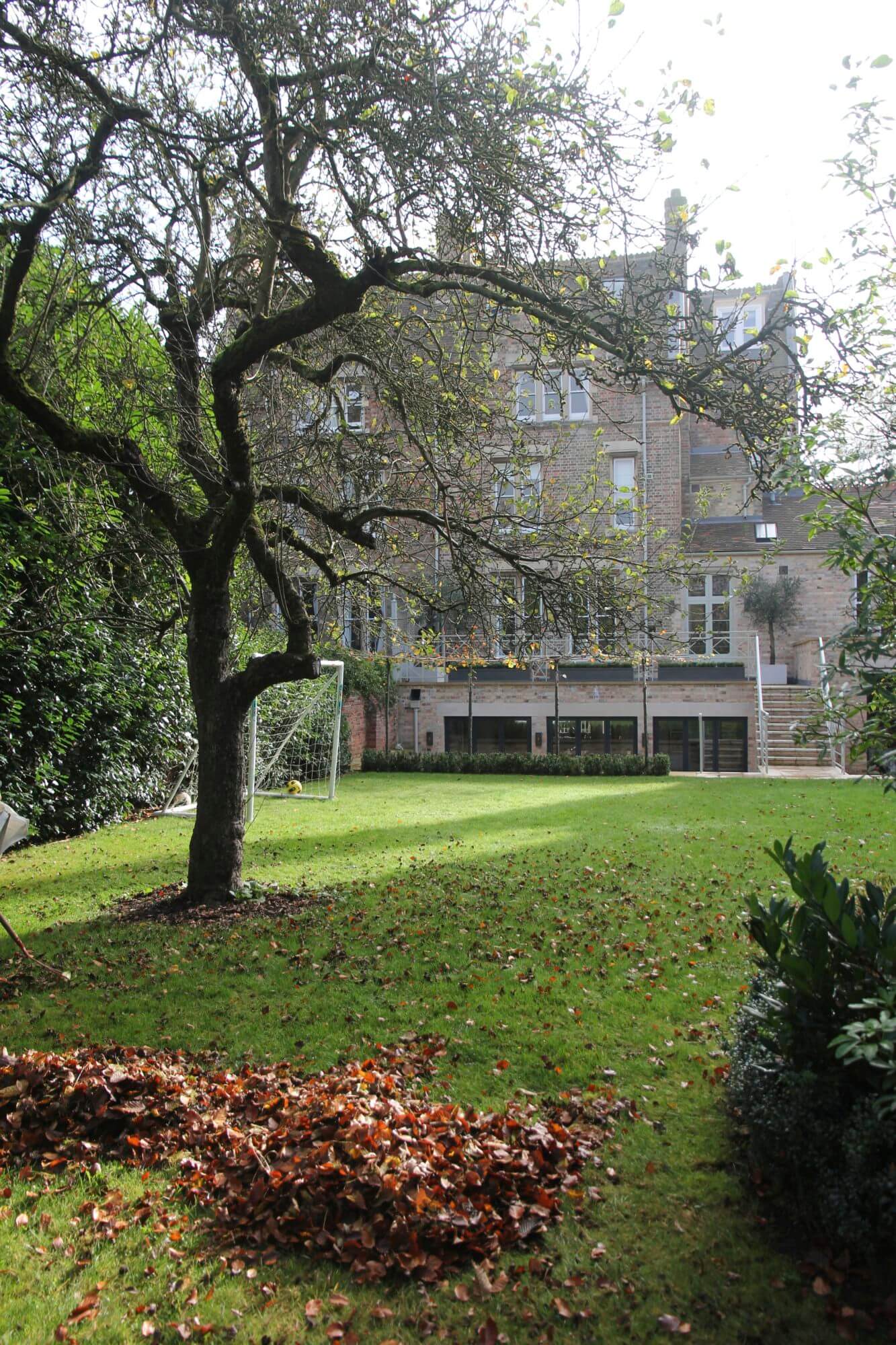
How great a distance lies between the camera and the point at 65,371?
6.18m

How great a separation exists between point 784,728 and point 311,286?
15.6 meters

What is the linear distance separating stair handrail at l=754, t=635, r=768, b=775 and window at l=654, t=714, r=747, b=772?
77 cm

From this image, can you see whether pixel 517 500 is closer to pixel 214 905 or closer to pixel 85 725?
pixel 214 905

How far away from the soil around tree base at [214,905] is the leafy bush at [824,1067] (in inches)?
182

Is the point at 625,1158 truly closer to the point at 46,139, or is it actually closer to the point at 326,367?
the point at 326,367

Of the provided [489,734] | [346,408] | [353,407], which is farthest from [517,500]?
[489,734]

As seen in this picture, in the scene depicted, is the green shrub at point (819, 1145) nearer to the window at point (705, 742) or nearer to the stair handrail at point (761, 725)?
the stair handrail at point (761, 725)

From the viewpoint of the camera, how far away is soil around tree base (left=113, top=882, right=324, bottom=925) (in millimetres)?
6855

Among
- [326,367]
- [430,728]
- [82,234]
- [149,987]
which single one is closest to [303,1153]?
[149,987]

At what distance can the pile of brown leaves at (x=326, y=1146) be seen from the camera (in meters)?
2.84

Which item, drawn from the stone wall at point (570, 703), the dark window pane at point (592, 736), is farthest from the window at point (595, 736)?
the stone wall at point (570, 703)

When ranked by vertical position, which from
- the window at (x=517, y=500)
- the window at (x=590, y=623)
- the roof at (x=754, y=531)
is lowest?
the window at (x=590, y=623)

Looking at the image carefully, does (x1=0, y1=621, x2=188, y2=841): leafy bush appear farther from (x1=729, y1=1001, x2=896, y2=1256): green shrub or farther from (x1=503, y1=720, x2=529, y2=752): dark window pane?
(x1=503, y1=720, x2=529, y2=752): dark window pane

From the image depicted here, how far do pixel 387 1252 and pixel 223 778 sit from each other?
475 centimetres
